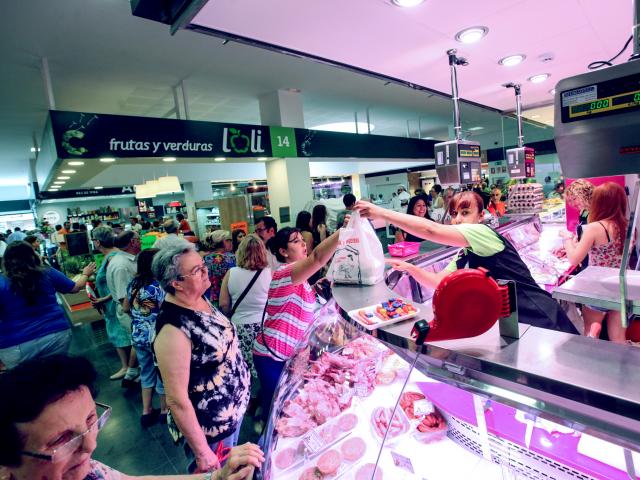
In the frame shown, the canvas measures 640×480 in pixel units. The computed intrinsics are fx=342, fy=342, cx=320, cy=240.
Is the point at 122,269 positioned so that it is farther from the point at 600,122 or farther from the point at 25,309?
the point at 600,122

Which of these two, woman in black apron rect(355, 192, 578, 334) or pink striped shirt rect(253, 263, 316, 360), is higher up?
woman in black apron rect(355, 192, 578, 334)

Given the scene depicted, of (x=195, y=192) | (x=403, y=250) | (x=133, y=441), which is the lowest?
(x=133, y=441)

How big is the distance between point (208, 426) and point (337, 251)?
4.04ft

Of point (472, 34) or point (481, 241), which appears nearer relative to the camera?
point (481, 241)

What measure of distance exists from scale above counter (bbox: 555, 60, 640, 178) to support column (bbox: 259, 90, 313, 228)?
592 cm

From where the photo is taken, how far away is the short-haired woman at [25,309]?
3084mm

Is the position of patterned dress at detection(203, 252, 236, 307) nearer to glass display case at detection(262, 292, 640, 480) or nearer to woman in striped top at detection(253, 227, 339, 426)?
woman in striped top at detection(253, 227, 339, 426)

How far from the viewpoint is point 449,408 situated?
4.48 feet

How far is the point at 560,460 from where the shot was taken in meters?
1.07

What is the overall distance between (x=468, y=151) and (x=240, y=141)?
3.78m

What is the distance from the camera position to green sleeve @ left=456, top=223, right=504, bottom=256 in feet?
5.98

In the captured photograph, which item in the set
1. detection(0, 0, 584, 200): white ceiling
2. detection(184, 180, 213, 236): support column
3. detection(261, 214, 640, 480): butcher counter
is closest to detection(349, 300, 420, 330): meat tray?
detection(261, 214, 640, 480): butcher counter

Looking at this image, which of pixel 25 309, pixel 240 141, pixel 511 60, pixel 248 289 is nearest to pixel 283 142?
pixel 240 141

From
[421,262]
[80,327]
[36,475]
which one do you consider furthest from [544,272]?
[80,327]
